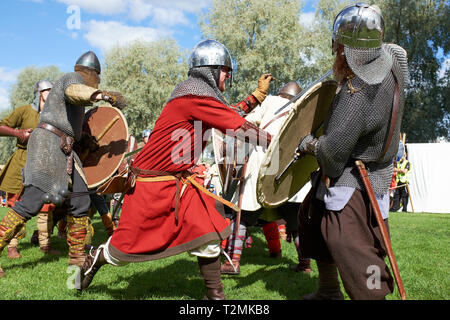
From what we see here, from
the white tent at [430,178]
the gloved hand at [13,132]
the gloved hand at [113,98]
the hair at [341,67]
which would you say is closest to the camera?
the hair at [341,67]

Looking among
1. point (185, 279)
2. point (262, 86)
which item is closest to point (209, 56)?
point (262, 86)

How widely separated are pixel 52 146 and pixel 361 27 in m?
2.93

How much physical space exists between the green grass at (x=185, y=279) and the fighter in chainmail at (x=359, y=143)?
1.30 metres

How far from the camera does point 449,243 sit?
589cm

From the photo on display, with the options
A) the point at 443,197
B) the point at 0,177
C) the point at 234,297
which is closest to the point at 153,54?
the point at 443,197

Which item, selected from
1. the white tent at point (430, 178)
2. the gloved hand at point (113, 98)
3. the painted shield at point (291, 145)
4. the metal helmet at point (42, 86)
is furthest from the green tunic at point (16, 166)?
the white tent at point (430, 178)

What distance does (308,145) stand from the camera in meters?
2.52

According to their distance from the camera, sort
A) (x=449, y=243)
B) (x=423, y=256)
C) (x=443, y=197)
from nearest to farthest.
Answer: (x=423, y=256) < (x=449, y=243) < (x=443, y=197)

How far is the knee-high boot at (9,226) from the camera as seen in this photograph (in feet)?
11.8

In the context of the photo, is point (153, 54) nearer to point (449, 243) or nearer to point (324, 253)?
point (449, 243)

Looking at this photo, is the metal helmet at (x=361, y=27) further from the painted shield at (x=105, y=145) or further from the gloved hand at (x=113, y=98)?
the painted shield at (x=105, y=145)

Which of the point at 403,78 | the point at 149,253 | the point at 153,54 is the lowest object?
the point at 149,253

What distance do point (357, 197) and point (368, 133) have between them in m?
0.37

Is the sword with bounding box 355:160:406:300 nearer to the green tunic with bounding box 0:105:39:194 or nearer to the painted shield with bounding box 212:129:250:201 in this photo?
the painted shield with bounding box 212:129:250:201
